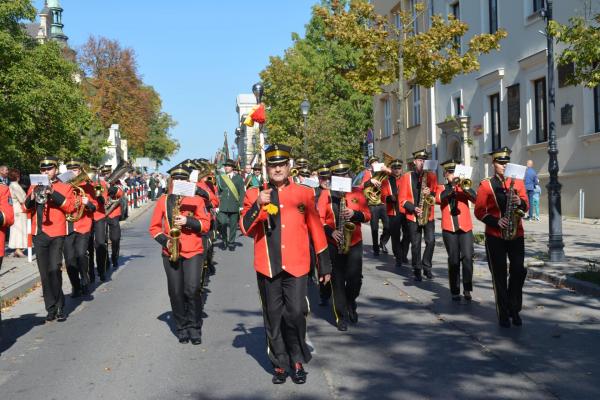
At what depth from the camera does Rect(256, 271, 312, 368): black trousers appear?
6.36 m

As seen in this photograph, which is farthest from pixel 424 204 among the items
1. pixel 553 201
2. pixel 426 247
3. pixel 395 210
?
pixel 553 201

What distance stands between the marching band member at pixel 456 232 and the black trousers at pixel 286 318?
3908 millimetres

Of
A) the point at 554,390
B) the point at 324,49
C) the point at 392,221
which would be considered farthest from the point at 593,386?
the point at 324,49

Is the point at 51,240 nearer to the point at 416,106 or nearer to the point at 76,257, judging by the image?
the point at 76,257

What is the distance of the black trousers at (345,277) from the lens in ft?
28.3

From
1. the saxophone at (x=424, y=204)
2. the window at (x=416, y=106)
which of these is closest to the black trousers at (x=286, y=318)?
the saxophone at (x=424, y=204)

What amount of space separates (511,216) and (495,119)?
2111 cm

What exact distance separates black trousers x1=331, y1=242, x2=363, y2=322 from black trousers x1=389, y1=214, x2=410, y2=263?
4.78 meters

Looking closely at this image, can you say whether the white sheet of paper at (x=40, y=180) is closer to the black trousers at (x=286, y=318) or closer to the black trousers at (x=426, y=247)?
the black trousers at (x=286, y=318)

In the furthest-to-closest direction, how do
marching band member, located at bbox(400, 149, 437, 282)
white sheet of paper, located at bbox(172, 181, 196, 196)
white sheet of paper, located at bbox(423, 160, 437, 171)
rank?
1. marching band member, located at bbox(400, 149, 437, 282)
2. white sheet of paper, located at bbox(423, 160, 437, 171)
3. white sheet of paper, located at bbox(172, 181, 196, 196)

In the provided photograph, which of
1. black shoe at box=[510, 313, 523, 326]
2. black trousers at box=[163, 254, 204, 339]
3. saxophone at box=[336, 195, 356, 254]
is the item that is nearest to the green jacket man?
saxophone at box=[336, 195, 356, 254]

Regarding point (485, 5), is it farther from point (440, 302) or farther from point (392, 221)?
point (440, 302)

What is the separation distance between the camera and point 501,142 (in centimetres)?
2764

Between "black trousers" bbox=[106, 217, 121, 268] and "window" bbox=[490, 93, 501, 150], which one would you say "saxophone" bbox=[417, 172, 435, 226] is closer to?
"black trousers" bbox=[106, 217, 121, 268]
